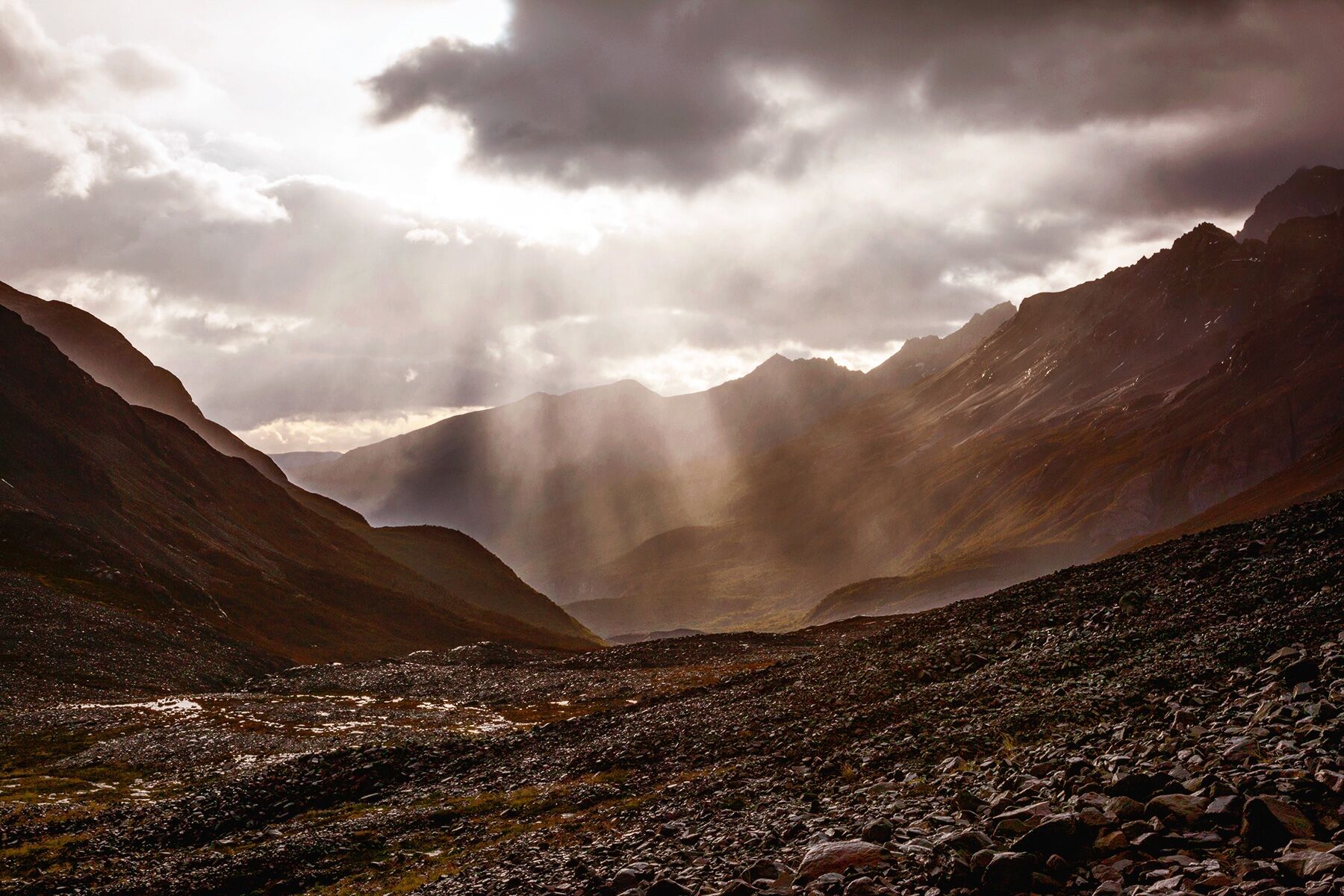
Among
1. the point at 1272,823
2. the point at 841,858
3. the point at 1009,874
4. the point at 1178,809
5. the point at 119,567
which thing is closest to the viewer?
the point at 1272,823

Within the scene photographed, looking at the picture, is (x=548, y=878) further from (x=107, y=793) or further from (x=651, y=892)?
(x=107, y=793)

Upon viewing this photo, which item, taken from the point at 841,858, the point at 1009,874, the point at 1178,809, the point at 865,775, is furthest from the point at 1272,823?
the point at 865,775

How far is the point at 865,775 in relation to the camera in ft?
108

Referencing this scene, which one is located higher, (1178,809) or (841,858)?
(1178,809)

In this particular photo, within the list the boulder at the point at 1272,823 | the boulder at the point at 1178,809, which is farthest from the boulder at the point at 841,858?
the boulder at the point at 1272,823

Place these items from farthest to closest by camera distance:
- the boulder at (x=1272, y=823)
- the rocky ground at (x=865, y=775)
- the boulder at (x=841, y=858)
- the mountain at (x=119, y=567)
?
the mountain at (x=119, y=567) → the boulder at (x=841, y=858) → the rocky ground at (x=865, y=775) → the boulder at (x=1272, y=823)

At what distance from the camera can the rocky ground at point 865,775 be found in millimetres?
18578

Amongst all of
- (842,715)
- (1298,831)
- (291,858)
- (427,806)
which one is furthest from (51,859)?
(1298,831)

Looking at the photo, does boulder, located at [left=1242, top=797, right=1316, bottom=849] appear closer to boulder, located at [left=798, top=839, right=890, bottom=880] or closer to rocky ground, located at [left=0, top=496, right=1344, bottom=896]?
rocky ground, located at [left=0, top=496, right=1344, bottom=896]

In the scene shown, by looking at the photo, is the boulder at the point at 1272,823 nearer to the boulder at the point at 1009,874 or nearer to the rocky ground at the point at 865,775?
the rocky ground at the point at 865,775

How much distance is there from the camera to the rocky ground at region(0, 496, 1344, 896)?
18578 millimetres

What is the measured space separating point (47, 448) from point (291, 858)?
162584 mm

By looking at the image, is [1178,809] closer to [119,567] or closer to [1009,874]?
[1009,874]

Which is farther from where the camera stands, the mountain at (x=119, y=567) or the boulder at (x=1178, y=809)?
the mountain at (x=119, y=567)
